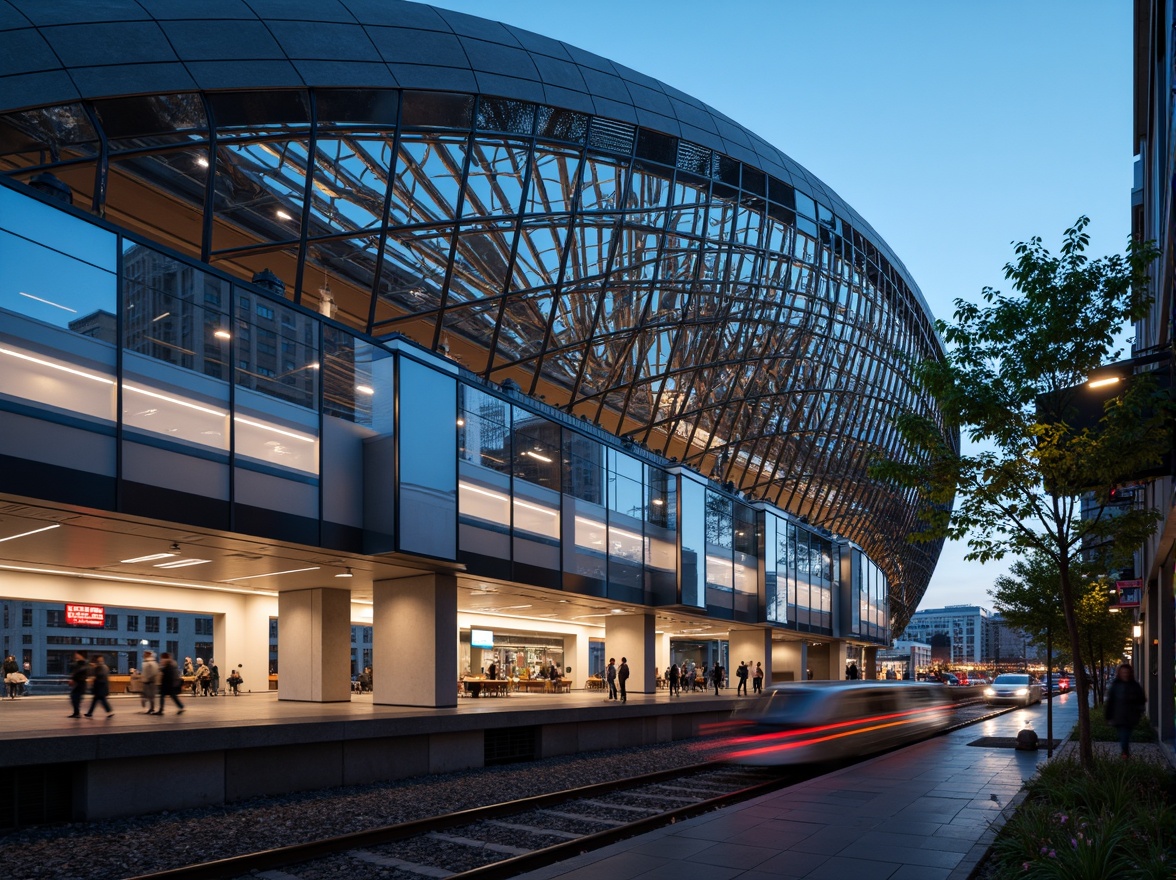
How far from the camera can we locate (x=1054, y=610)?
3244 centimetres

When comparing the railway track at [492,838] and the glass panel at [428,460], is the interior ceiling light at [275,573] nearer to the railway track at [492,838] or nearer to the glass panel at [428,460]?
the glass panel at [428,460]

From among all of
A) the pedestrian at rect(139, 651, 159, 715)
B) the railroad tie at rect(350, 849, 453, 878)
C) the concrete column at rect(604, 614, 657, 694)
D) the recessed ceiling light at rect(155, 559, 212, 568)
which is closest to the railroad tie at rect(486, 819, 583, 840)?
the railroad tie at rect(350, 849, 453, 878)

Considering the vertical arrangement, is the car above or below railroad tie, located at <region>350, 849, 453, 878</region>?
below

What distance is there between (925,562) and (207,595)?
89.9 meters

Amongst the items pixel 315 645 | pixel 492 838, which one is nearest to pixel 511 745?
pixel 315 645

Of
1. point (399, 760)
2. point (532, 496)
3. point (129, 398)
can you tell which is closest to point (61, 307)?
point (129, 398)

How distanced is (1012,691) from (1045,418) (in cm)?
4724

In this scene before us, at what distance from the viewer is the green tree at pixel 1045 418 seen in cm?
1541

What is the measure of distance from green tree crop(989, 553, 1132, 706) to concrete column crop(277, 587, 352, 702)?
19630 mm

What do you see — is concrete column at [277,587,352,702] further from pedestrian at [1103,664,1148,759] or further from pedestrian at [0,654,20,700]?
pedestrian at [1103,664,1148,759]

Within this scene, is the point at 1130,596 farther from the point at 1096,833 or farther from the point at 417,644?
the point at 1096,833

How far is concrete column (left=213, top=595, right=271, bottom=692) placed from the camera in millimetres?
36094

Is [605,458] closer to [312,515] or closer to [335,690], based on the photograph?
[335,690]

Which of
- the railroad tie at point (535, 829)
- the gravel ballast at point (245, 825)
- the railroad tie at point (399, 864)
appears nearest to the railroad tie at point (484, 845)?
the railroad tie at point (535, 829)
